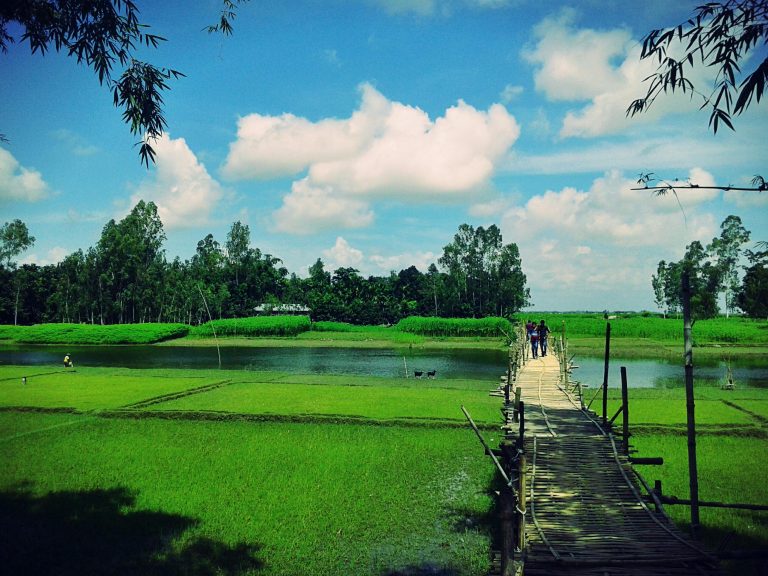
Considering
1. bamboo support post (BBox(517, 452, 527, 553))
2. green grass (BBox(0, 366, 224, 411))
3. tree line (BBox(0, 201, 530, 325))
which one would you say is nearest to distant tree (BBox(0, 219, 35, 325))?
tree line (BBox(0, 201, 530, 325))

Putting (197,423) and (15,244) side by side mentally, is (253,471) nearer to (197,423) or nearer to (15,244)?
(197,423)

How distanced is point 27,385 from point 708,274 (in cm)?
7856

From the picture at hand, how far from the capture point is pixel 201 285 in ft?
243

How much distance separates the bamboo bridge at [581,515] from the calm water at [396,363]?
1810cm

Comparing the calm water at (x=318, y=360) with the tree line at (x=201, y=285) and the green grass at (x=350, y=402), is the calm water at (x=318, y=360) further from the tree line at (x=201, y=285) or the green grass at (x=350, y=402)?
the tree line at (x=201, y=285)

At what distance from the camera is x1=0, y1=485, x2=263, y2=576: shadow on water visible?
26.4 ft

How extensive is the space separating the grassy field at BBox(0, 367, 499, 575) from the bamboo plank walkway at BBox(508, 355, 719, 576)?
1.72 m

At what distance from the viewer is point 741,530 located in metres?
9.09

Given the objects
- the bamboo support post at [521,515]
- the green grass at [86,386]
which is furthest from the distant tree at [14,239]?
the bamboo support post at [521,515]

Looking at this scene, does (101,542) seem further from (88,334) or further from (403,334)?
(88,334)

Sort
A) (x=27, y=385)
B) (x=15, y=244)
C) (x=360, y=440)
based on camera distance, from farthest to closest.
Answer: (x=15, y=244) → (x=27, y=385) → (x=360, y=440)

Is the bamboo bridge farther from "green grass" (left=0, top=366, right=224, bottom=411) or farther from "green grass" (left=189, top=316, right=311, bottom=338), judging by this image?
"green grass" (left=189, top=316, right=311, bottom=338)

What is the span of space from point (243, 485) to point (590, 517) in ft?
24.9

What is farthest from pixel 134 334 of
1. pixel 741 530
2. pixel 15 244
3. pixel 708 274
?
pixel 708 274
